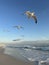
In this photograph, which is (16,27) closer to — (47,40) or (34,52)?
(47,40)

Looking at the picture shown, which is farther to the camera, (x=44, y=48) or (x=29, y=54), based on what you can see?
(x=44, y=48)

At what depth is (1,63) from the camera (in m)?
3.62

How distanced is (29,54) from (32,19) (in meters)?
1.31

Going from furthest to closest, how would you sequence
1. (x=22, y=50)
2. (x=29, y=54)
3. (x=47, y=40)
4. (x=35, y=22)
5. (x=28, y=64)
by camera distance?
(x=22, y=50)
(x=29, y=54)
(x=47, y=40)
(x=35, y=22)
(x=28, y=64)

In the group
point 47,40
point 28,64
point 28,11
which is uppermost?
point 28,11

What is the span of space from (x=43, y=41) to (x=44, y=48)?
1.03 metres

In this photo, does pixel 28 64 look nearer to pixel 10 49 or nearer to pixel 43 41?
pixel 43 41

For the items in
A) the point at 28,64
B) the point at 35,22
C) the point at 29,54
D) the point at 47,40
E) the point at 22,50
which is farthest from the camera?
the point at 22,50

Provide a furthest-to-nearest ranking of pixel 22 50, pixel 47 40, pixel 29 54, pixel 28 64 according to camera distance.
→ pixel 22 50
pixel 29 54
pixel 47 40
pixel 28 64

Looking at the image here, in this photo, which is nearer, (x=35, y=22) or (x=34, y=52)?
(x=35, y=22)

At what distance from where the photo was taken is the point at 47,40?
4.21 metres

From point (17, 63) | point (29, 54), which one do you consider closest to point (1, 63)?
point (17, 63)

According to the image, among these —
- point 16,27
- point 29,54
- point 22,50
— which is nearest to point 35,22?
point 16,27

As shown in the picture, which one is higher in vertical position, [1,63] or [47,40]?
[47,40]
